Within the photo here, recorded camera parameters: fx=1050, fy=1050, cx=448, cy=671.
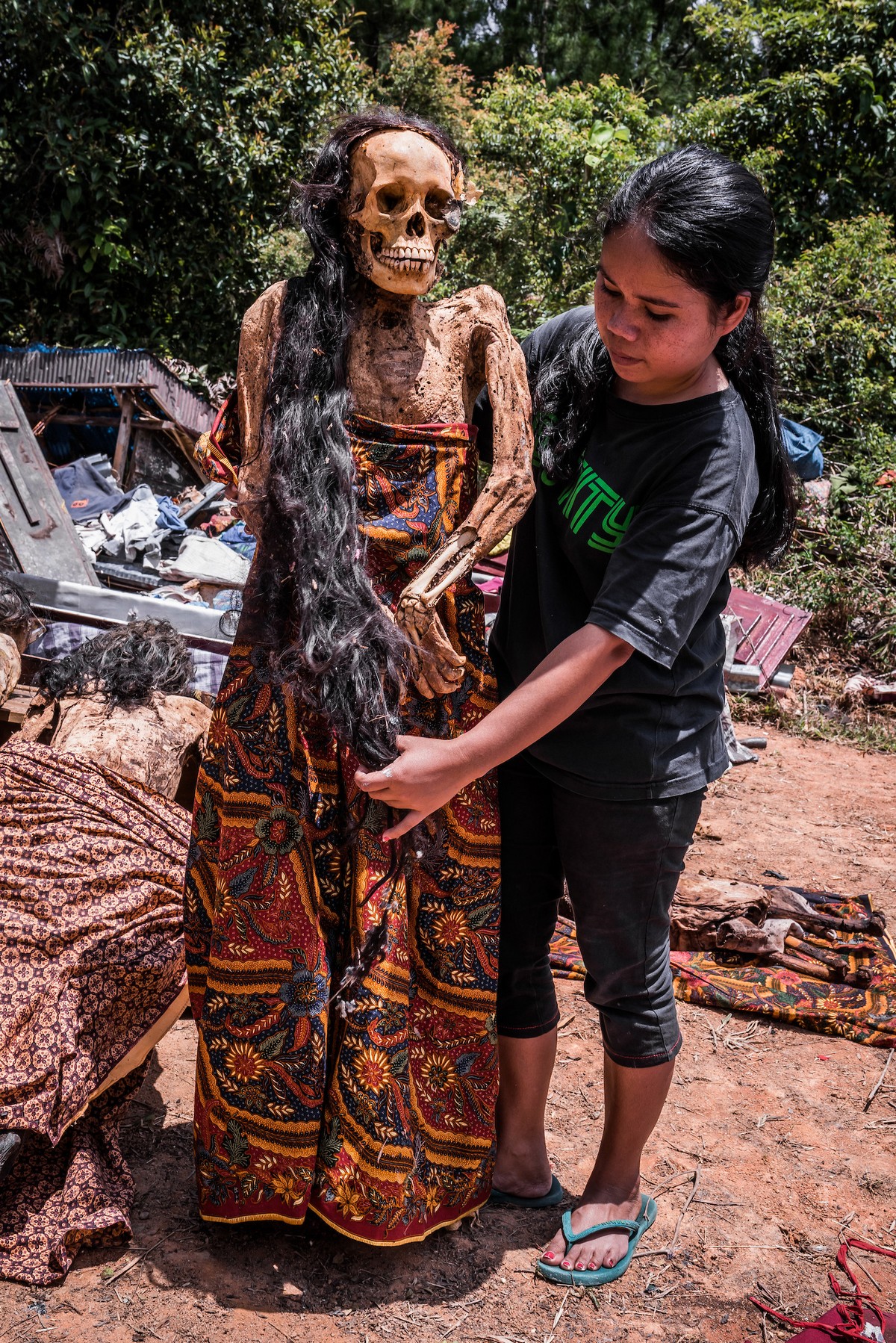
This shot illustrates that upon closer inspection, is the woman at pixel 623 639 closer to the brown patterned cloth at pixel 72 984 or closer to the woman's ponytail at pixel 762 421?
the woman's ponytail at pixel 762 421

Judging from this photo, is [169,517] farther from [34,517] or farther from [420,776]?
[420,776]

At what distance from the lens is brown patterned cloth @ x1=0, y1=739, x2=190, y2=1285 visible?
193cm

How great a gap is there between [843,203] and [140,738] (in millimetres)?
9862

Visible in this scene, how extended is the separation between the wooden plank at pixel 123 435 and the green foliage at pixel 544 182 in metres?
3.07

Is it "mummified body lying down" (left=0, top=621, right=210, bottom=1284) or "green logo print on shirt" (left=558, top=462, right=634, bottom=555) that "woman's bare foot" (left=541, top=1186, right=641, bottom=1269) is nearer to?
"mummified body lying down" (left=0, top=621, right=210, bottom=1284)

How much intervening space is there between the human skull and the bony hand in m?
0.82

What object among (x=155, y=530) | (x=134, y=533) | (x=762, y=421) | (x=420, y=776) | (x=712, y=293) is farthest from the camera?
(x=155, y=530)

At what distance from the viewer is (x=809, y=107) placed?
10031mm

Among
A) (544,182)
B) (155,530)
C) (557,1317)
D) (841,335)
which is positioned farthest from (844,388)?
(557,1317)

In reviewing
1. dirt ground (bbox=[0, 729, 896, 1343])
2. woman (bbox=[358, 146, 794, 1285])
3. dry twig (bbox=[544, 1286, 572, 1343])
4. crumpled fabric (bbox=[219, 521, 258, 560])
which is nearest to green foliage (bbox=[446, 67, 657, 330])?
crumpled fabric (bbox=[219, 521, 258, 560])

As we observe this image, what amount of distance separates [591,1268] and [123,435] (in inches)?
258

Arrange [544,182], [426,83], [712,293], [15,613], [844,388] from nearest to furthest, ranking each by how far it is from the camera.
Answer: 1. [712,293]
2. [15,613]
3. [544,182]
4. [844,388]
5. [426,83]

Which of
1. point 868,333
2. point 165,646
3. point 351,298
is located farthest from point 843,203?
point 351,298

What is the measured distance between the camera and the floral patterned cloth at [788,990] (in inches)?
125
